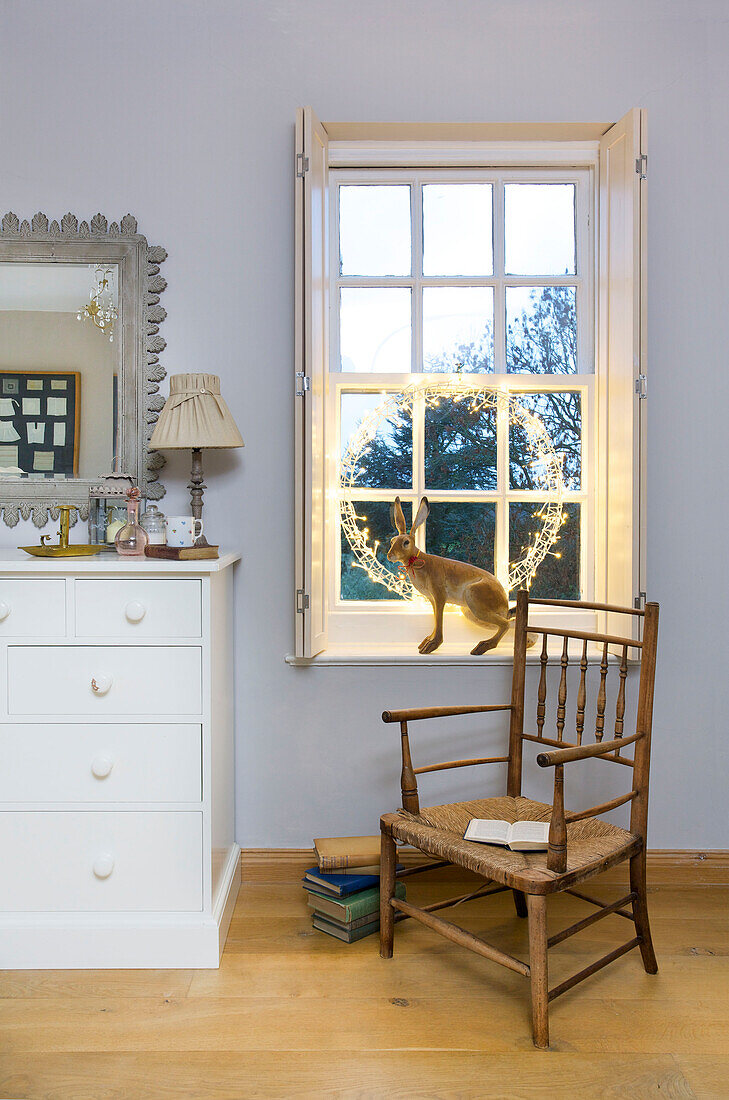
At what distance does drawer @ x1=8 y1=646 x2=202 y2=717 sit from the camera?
2150mm

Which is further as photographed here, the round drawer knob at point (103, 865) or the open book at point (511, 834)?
the round drawer knob at point (103, 865)

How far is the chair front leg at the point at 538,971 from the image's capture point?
1743 mm

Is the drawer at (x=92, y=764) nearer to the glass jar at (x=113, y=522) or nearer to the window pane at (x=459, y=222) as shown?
the glass jar at (x=113, y=522)

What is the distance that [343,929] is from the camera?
2250mm

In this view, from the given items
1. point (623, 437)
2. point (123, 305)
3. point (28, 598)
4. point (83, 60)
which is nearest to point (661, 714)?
point (623, 437)

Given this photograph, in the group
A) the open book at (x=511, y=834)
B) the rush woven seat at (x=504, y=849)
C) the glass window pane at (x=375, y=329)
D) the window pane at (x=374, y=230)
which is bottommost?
the rush woven seat at (x=504, y=849)

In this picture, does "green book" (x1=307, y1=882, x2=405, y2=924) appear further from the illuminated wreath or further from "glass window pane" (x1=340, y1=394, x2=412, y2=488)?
"glass window pane" (x1=340, y1=394, x2=412, y2=488)

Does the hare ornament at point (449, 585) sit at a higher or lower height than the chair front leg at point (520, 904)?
higher

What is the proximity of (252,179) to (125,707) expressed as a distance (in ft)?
5.70

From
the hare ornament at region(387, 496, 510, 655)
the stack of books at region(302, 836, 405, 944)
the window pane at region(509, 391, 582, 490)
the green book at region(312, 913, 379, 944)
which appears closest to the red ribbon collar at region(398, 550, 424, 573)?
the hare ornament at region(387, 496, 510, 655)

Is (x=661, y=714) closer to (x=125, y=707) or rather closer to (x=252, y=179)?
(x=125, y=707)

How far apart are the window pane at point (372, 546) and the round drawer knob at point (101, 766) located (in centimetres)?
97

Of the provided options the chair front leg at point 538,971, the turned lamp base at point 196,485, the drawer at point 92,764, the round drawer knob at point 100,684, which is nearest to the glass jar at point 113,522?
the turned lamp base at point 196,485

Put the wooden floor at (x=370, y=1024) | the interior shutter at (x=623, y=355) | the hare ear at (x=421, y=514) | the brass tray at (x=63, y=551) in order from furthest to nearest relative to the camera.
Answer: the hare ear at (x=421, y=514) → the interior shutter at (x=623, y=355) → the brass tray at (x=63, y=551) → the wooden floor at (x=370, y=1024)
